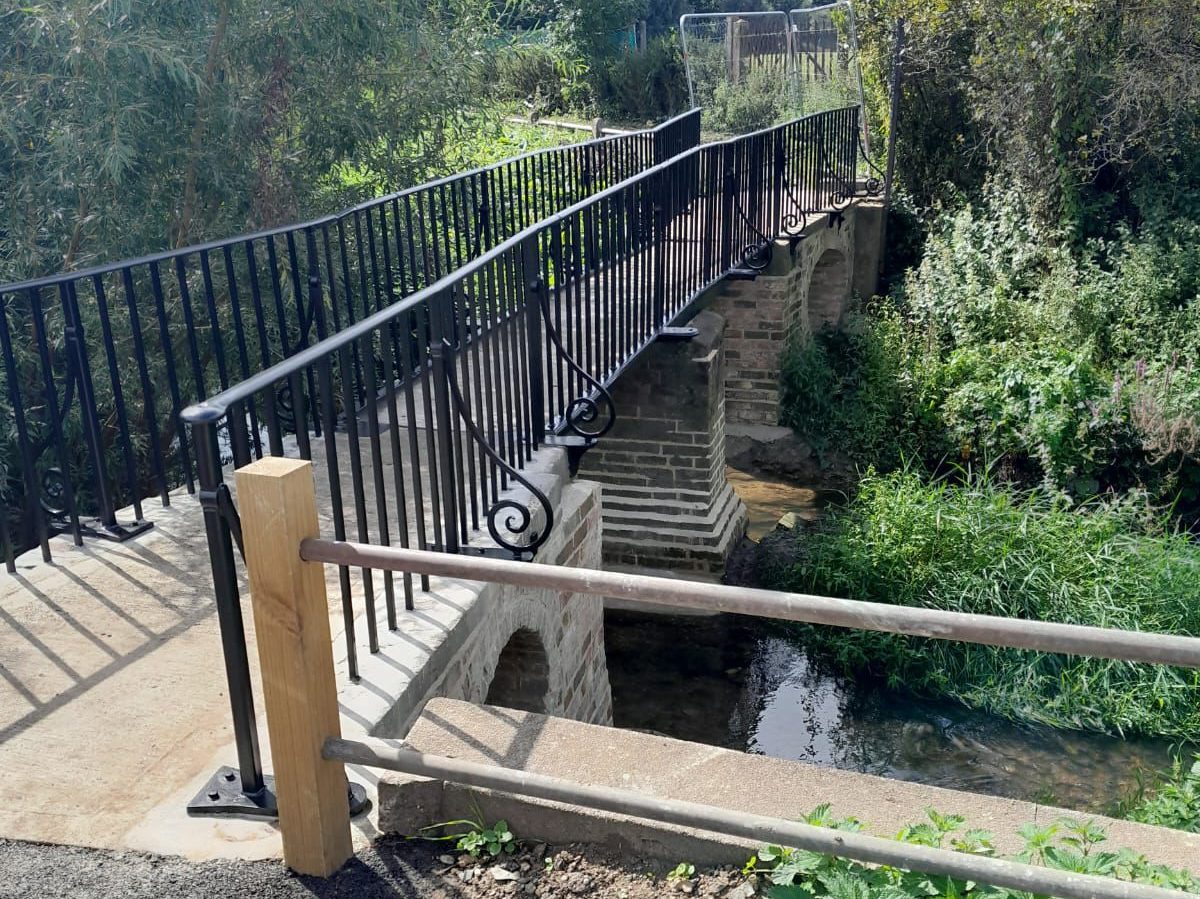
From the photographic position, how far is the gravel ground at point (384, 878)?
2.37 meters

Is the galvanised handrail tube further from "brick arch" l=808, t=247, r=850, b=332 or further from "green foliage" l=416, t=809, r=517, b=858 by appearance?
"brick arch" l=808, t=247, r=850, b=332

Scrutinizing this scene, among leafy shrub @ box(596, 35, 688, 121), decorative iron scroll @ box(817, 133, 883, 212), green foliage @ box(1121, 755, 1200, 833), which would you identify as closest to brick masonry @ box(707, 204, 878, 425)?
decorative iron scroll @ box(817, 133, 883, 212)

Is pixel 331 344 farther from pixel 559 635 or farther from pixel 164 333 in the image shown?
pixel 559 635

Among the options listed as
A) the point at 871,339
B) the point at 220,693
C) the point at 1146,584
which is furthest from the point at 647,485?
the point at 220,693

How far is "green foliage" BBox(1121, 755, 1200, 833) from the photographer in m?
5.23

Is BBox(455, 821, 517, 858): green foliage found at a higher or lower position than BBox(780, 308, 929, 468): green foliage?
higher

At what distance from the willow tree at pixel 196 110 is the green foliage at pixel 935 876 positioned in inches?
218

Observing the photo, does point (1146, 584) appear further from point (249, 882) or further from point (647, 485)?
point (249, 882)

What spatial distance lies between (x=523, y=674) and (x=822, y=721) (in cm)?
320

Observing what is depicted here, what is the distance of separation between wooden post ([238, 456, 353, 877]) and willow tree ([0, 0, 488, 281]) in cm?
473

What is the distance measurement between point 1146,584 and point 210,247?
22.3 feet

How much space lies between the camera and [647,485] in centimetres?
959

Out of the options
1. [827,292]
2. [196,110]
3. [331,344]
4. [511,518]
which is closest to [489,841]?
[331,344]

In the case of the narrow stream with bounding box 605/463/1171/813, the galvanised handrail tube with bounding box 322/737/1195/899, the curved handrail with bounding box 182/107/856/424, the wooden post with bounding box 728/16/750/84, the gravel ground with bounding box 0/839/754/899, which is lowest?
the narrow stream with bounding box 605/463/1171/813
